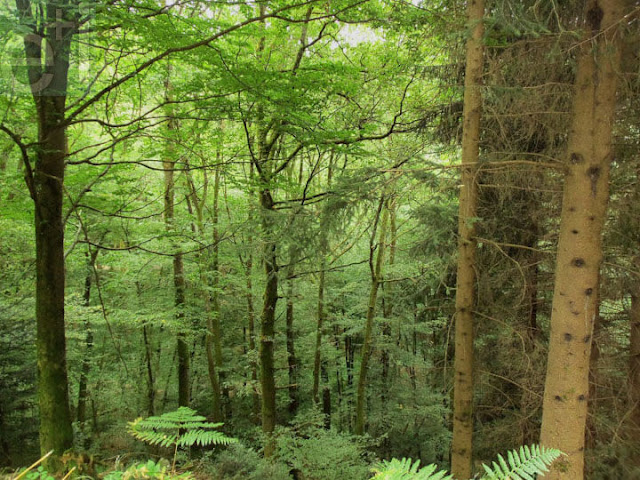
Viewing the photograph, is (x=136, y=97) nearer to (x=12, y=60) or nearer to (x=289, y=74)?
(x=12, y=60)

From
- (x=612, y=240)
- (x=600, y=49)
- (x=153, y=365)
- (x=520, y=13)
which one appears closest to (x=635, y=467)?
(x=612, y=240)

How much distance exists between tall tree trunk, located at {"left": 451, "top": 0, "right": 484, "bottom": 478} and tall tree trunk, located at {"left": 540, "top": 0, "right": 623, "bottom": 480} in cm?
106

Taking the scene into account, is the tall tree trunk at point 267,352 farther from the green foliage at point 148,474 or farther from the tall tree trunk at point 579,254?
the green foliage at point 148,474

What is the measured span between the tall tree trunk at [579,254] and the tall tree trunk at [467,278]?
1.06 meters

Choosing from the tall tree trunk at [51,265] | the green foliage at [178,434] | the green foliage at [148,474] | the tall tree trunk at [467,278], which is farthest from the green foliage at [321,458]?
the green foliage at [148,474]

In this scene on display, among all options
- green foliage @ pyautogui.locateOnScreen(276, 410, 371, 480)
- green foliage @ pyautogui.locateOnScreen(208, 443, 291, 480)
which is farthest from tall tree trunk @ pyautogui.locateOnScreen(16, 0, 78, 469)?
green foliage @ pyautogui.locateOnScreen(276, 410, 371, 480)

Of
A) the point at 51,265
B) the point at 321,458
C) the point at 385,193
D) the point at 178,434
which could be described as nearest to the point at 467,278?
the point at 385,193

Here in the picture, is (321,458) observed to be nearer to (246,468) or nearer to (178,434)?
(246,468)

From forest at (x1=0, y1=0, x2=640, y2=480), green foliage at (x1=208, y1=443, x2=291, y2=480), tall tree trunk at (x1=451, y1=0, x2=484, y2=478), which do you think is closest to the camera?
forest at (x1=0, y1=0, x2=640, y2=480)

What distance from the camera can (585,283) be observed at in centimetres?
337

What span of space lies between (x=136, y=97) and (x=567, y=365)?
6428mm

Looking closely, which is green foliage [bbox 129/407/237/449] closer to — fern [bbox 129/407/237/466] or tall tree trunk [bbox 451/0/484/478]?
fern [bbox 129/407/237/466]

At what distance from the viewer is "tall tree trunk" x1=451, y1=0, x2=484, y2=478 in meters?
4.33

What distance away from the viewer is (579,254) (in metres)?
3.40
